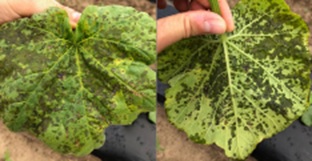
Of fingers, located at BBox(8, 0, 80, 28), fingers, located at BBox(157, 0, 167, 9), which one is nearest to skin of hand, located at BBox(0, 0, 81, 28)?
fingers, located at BBox(8, 0, 80, 28)

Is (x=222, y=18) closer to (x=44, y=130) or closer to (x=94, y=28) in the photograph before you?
(x=94, y=28)

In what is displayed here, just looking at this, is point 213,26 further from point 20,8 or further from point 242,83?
point 20,8

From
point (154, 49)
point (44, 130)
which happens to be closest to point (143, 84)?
point (154, 49)

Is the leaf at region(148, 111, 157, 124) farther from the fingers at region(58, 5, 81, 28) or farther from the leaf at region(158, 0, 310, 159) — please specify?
the fingers at region(58, 5, 81, 28)

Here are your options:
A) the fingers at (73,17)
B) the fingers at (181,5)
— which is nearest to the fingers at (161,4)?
the fingers at (181,5)

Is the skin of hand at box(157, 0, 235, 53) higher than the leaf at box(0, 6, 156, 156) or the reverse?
higher

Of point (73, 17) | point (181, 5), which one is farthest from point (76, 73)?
point (181, 5)

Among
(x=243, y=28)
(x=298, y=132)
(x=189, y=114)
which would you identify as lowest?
(x=298, y=132)
